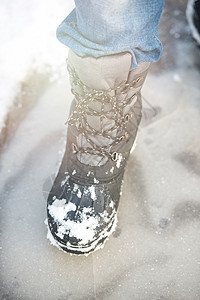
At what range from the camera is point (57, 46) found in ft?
4.42

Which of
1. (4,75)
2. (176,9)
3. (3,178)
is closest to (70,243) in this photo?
(3,178)

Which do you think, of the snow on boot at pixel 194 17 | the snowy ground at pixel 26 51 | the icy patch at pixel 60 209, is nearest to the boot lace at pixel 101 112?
the icy patch at pixel 60 209

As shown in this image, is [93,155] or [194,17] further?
[194,17]

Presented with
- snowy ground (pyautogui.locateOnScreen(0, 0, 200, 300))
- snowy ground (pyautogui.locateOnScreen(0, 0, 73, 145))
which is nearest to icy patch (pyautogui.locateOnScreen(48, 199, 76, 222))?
snowy ground (pyautogui.locateOnScreen(0, 0, 200, 300))

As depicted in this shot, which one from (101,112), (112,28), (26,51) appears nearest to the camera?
(112,28)

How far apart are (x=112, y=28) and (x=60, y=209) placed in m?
0.47

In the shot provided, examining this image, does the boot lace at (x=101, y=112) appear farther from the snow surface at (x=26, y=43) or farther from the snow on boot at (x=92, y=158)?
the snow surface at (x=26, y=43)

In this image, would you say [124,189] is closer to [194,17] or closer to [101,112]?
[101,112]

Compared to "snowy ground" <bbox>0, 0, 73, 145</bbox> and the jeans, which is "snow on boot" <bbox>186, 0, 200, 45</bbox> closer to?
"snowy ground" <bbox>0, 0, 73, 145</bbox>

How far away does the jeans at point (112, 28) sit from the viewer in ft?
2.06

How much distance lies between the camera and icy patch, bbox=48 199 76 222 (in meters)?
0.80

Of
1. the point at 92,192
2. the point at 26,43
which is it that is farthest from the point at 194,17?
the point at 92,192

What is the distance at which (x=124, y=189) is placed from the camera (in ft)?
3.23

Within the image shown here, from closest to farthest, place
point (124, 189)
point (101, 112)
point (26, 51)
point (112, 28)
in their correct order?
point (112, 28)
point (101, 112)
point (124, 189)
point (26, 51)
